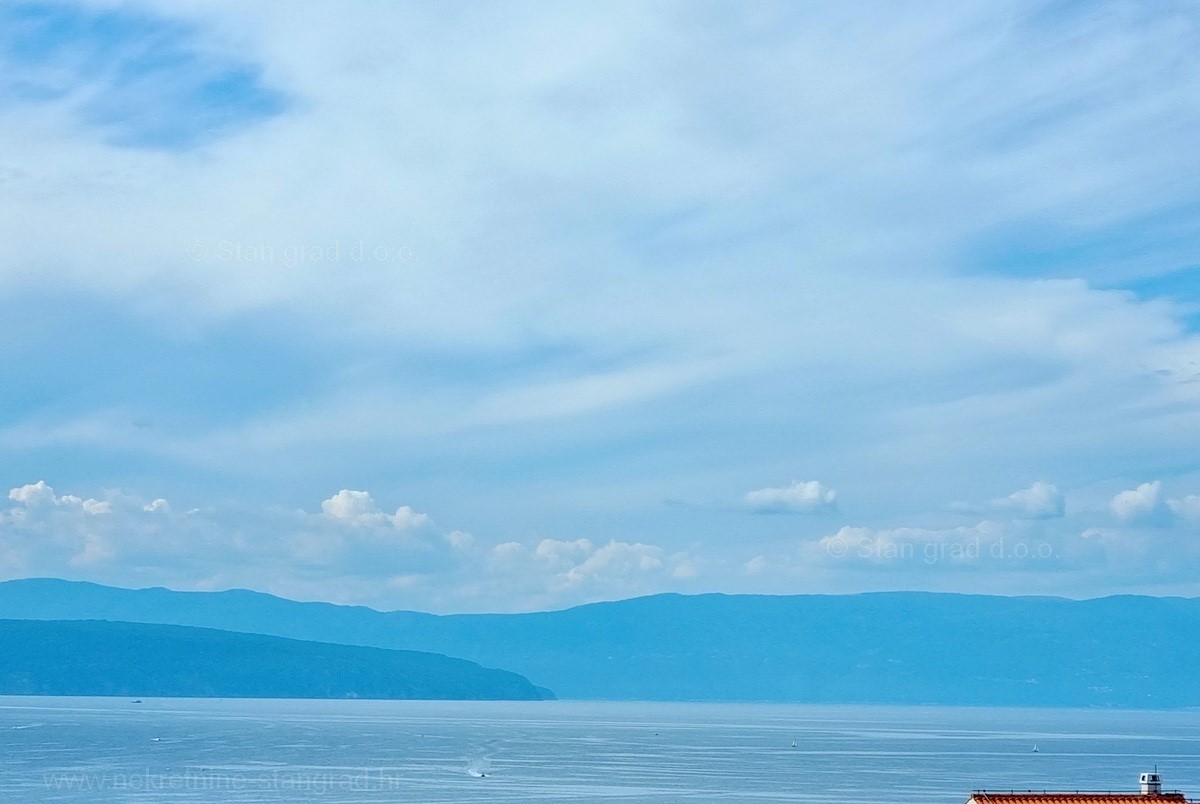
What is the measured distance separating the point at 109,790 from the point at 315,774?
3041cm

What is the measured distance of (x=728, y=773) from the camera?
7510 inches

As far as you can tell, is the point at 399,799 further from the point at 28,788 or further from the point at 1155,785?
the point at 1155,785

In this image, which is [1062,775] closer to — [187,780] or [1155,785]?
[187,780]

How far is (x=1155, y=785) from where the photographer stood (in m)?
74.2

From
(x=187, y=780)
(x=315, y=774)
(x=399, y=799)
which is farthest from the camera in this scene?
(x=315, y=774)

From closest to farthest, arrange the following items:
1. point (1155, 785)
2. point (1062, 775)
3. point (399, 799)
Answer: point (1155, 785) < point (399, 799) < point (1062, 775)

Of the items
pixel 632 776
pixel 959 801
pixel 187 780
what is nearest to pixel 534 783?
pixel 632 776

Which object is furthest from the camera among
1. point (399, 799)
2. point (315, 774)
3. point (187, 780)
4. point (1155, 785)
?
point (315, 774)

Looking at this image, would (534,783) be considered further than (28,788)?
Yes

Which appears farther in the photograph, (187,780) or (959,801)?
(187,780)

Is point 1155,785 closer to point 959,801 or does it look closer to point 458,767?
point 959,801

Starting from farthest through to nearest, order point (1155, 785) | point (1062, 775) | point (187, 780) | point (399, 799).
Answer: point (1062, 775) < point (187, 780) < point (399, 799) < point (1155, 785)

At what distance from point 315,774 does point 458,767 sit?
1071 inches

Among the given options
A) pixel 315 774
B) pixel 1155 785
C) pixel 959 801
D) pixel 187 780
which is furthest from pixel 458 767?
pixel 1155 785
